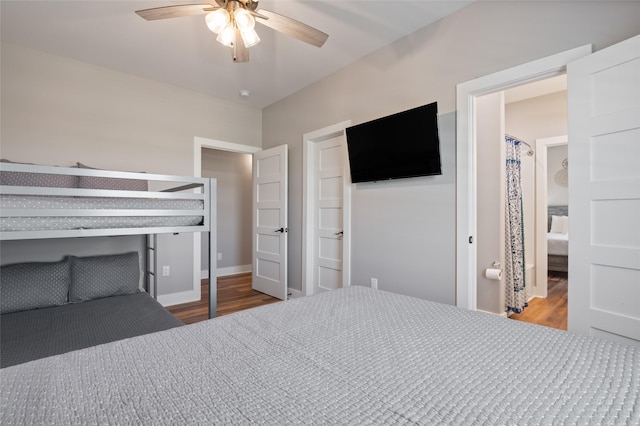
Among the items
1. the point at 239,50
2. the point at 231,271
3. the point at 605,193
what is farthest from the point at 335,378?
the point at 231,271

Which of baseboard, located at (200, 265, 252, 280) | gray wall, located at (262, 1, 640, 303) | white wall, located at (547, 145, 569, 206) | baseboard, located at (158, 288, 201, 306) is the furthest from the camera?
Answer: white wall, located at (547, 145, 569, 206)

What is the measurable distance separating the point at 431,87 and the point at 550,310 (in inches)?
108

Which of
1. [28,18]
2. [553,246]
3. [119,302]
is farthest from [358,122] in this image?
[553,246]

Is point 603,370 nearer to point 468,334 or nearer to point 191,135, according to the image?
point 468,334

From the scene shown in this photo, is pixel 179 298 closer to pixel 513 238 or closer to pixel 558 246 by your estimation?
pixel 513 238

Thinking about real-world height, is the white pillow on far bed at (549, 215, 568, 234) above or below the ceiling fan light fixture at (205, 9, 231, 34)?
below

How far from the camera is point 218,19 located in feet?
5.76

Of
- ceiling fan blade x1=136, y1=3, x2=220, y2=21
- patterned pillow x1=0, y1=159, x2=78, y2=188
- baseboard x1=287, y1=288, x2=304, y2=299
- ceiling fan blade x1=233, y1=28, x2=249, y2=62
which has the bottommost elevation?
baseboard x1=287, y1=288, x2=304, y2=299

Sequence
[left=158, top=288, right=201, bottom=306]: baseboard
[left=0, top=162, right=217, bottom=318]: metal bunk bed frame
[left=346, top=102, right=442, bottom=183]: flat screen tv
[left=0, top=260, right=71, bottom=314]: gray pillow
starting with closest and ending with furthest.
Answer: [left=0, top=162, right=217, bottom=318]: metal bunk bed frame
[left=0, top=260, right=71, bottom=314]: gray pillow
[left=346, top=102, right=442, bottom=183]: flat screen tv
[left=158, top=288, right=201, bottom=306]: baseboard

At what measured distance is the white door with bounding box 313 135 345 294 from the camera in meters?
3.32

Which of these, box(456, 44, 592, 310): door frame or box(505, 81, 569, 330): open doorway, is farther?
box(505, 81, 569, 330): open doorway

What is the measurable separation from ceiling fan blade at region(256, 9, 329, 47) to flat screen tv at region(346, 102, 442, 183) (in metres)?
0.96

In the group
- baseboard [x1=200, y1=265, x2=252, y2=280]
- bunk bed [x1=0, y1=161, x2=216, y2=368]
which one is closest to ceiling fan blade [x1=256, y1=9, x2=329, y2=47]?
bunk bed [x1=0, y1=161, x2=216, y2=368]

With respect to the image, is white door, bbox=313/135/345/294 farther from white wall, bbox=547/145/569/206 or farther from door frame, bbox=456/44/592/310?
white wall, bbox=547/145/569/206
